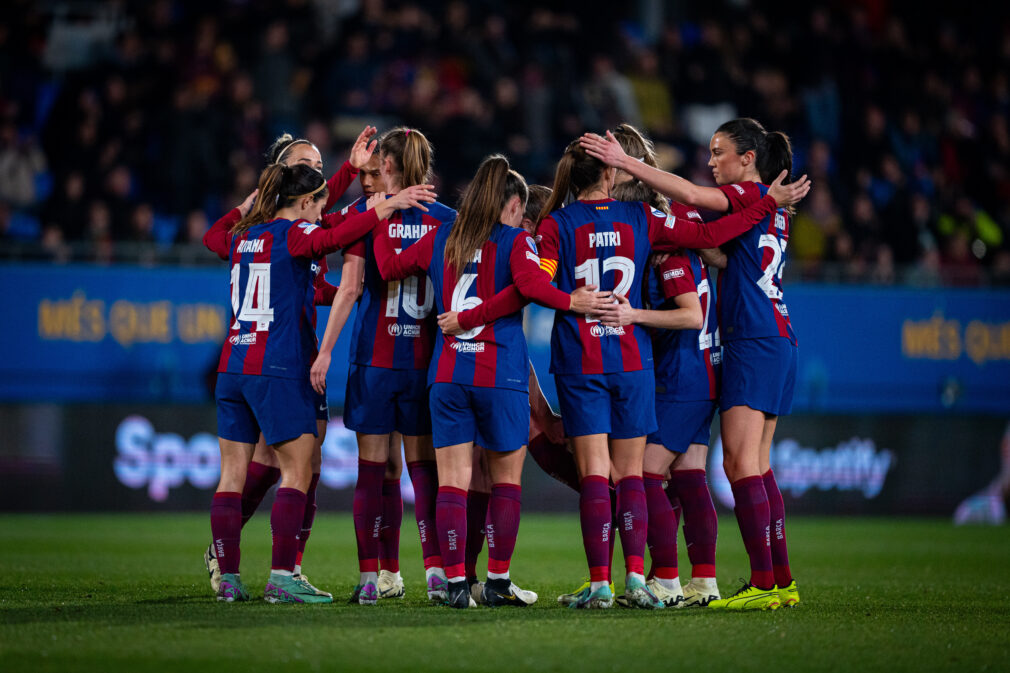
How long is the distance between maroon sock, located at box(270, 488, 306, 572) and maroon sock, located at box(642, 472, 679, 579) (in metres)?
1.79

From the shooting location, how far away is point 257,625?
5203 millimetres

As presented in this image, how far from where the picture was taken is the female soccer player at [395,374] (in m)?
6.38

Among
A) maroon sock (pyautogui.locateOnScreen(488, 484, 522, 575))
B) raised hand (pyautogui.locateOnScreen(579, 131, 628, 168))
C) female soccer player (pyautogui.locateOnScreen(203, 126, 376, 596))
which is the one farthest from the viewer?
female soccer player (pyautogui.locateOnScreen(203, 126, 376, 596))

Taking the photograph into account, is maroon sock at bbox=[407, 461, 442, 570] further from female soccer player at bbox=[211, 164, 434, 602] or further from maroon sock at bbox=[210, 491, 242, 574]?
maroon sock at bbox=[210, 491, 242, 574]

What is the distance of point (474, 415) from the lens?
605 cm

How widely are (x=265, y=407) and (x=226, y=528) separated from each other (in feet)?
2.17

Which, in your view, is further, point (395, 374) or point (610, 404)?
point (395, 374)

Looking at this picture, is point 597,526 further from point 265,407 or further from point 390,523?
point 265,407

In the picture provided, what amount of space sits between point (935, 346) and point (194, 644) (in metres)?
12.2

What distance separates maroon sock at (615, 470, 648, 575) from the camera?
6.02 meters

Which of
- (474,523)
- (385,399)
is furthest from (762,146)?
(474,523)

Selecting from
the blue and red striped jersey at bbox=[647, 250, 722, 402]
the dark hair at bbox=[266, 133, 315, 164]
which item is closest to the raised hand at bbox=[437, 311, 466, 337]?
the blue and red striped jersey at bbox=[647, 250, 722, 402]

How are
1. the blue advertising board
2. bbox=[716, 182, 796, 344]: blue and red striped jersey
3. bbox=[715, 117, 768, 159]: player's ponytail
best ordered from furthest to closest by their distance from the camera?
the blue advertising board
bbox=[715, 117, 768, 159]: player's ponytail
bbox=[716, 182, 796, 344]: blue and red striped jersey

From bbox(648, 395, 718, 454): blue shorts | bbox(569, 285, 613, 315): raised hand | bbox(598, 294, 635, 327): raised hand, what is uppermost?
bbox(569, 285, 613, 315): raised hand
